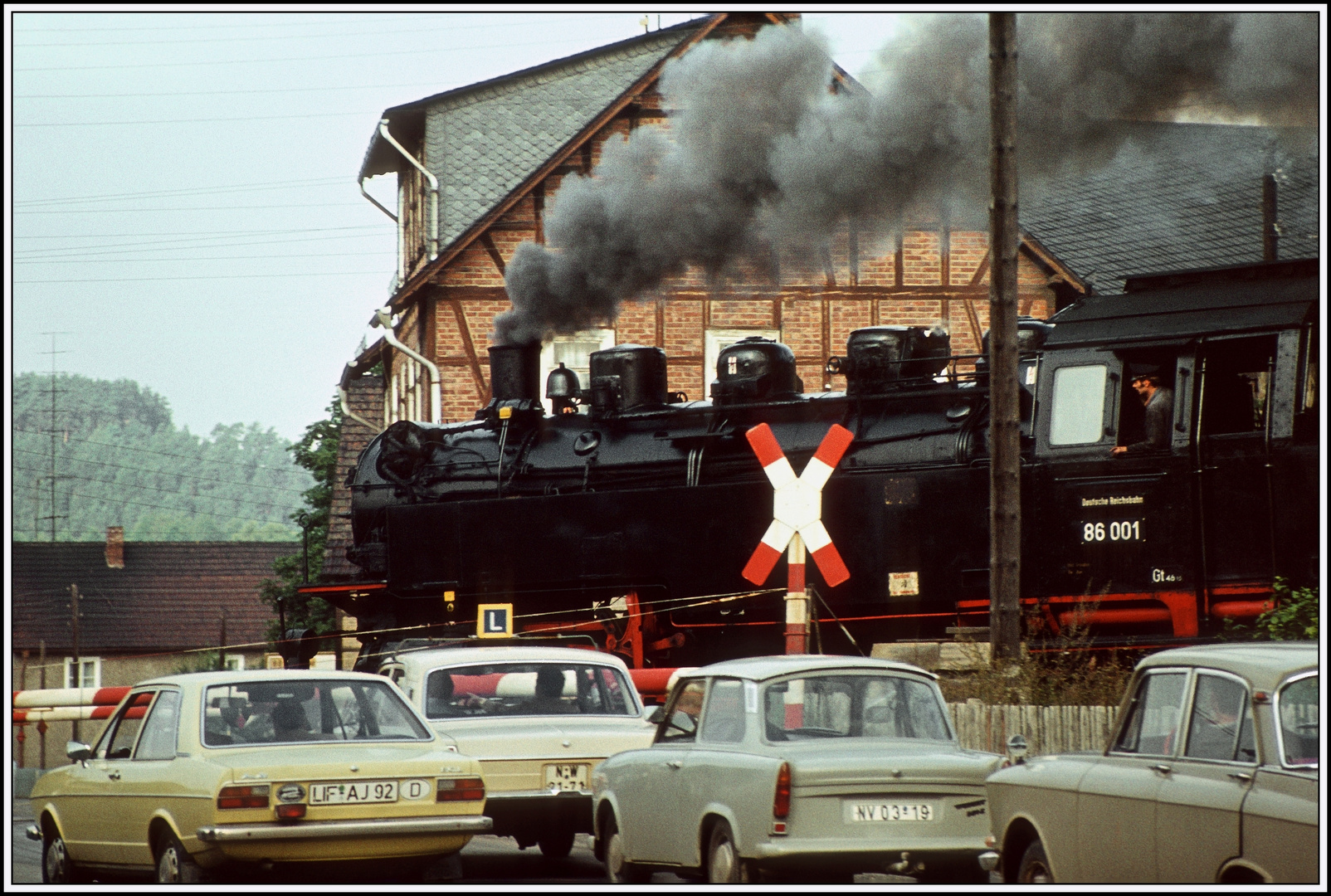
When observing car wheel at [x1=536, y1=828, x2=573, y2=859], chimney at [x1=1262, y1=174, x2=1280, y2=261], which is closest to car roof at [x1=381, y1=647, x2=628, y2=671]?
car wheel at [x1=536, y1=828, x2=573, y2=859]

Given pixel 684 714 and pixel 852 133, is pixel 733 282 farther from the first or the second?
pixel 684 714

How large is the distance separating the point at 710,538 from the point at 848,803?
27.2ft

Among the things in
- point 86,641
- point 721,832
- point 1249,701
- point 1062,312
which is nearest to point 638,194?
point 1062,312

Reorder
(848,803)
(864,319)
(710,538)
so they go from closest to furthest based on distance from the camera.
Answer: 1. (848,803)
2. (710,538)
3. (864,319)

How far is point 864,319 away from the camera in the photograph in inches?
1219

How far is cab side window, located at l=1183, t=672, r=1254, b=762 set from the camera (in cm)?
702

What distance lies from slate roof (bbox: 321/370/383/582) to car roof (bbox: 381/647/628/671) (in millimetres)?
21140

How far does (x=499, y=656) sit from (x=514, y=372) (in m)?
8.67

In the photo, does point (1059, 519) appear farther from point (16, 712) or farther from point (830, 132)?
point (16, 712)

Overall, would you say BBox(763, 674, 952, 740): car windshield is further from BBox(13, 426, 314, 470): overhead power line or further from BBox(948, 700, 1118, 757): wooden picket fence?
BBox(13, 426, 314, 470): overhead power line

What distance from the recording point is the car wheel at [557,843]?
11.8m

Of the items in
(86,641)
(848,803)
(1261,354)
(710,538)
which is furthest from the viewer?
(86,641)

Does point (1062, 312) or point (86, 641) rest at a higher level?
point (1062, 312)

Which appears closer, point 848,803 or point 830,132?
point 848,803
